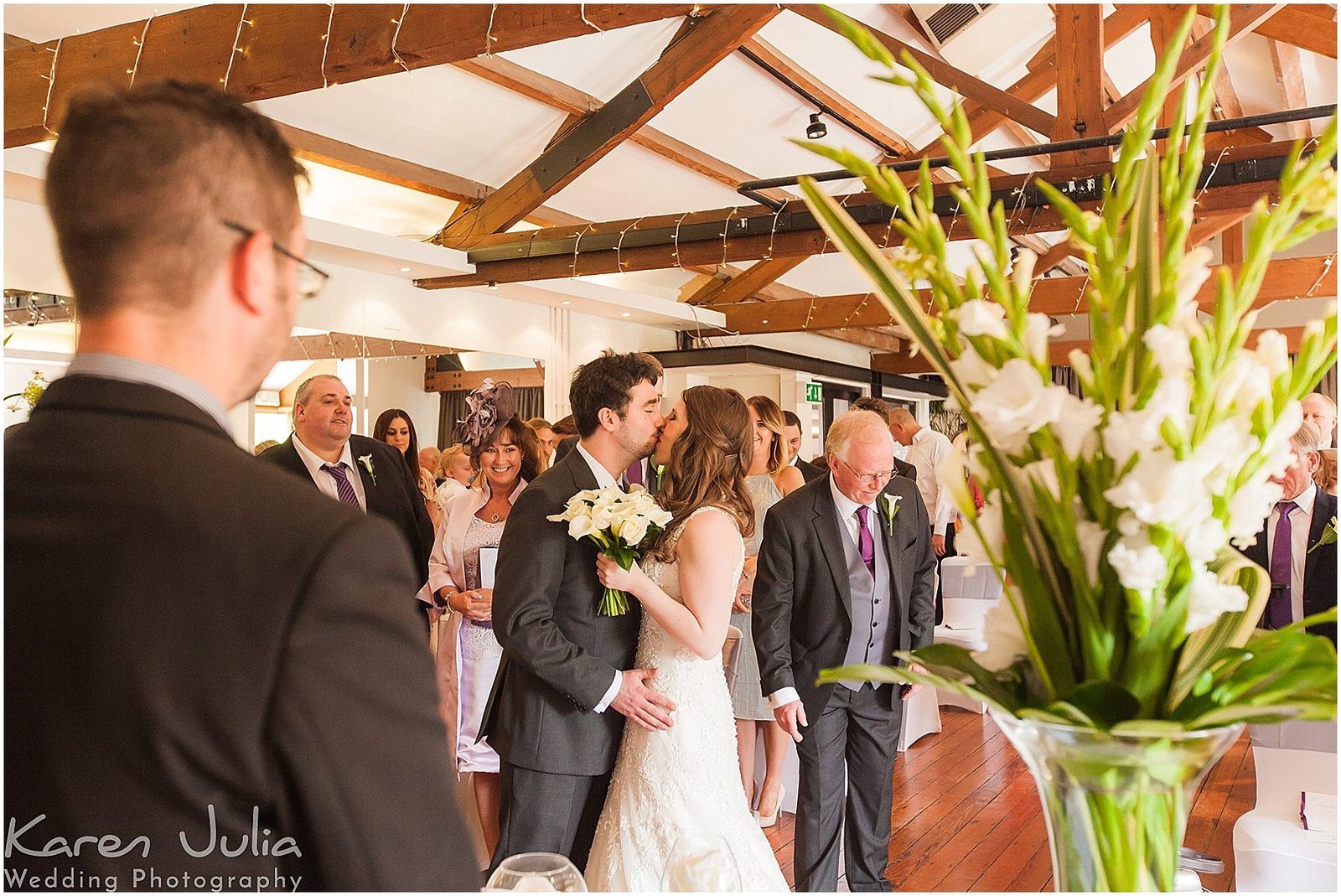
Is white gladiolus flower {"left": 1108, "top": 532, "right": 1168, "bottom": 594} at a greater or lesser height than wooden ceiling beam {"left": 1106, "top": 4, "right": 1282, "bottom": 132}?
lesser

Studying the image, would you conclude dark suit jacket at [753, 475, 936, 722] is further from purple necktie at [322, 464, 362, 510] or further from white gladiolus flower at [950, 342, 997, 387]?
white gladiolus flower at [950, 342, 997, 387]

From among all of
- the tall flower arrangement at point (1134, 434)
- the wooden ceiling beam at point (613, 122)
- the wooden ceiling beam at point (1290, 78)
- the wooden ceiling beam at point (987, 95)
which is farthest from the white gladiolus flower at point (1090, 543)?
the wooden ceiling beam at point (1290, 78)

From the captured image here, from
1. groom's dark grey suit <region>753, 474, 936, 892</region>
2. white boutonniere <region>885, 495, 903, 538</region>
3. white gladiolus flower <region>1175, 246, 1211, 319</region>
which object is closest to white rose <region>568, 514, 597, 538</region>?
groom's dark grey suit <region>753, 474, 936, 892</region>

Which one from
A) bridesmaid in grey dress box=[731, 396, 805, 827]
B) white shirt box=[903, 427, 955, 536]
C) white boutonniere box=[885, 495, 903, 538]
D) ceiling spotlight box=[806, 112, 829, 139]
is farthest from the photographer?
white shirt box=[903, 427, 955, 536]

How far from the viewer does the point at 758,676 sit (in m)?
4.96

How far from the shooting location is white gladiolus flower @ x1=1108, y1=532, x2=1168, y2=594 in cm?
81

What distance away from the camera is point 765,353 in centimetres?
1184

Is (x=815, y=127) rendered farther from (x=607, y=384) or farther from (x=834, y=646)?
(x=607, y=384)

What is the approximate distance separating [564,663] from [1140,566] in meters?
1.92

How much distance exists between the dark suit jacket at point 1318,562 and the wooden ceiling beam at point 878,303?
7.15 m

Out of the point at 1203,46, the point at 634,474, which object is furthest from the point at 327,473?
the point at 1203,46

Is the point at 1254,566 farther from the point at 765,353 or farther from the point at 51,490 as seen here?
the point at 765,353

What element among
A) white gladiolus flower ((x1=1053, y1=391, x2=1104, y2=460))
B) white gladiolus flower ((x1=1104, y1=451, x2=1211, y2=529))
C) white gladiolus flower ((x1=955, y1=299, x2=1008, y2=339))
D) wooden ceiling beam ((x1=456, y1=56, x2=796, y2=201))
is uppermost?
wooden ceiling beam ((x1=456, y1=56, x2=796, y2=201))

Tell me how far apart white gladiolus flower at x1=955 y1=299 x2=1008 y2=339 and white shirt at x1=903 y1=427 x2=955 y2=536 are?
7.82m
